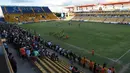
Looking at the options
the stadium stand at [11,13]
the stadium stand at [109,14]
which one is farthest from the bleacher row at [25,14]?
the stadium stand at [109,14]

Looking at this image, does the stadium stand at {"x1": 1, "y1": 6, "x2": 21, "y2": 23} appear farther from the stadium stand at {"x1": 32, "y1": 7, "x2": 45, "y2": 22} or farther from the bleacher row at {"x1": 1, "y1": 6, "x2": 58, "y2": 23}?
the stadium stand at {"x1": 32, "y1": 7, "x2": 45, "y2": 22}

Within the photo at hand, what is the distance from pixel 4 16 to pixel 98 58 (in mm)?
62825

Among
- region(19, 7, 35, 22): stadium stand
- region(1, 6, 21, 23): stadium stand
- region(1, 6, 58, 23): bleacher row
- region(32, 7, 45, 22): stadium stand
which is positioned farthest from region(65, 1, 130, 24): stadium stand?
region(1, 6, 21, 23): stadium stand

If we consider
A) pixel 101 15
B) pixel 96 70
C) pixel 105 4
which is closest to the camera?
pixel 96 70

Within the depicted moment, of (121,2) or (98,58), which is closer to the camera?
(98,58)

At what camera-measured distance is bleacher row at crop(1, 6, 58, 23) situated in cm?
7300

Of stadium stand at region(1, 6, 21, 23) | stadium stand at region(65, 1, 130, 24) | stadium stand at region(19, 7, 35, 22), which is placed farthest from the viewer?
stadium stand at region(19, 7, 35, 22)

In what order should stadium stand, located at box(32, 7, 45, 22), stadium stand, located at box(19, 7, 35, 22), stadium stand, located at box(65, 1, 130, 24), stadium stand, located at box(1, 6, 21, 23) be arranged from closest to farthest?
stadium stand, located at box(65, 1, 130, 24) → stadium stand, located at box(1, 6, 21, 23) → stadium stand, located at box(19, 7, 35, 22) → stadium stand, located at box(32, 7, 45, 22)

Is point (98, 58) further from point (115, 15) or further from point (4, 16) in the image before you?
point (4, 16)

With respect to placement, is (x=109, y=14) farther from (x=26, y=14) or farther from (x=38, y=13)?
(x=26, y=14)

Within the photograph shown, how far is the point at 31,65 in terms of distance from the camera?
12.4 metres

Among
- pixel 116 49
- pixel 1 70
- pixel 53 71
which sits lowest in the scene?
pixel 116 49

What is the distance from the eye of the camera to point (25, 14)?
3150 inches

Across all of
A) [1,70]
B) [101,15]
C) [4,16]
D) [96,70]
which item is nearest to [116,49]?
[96,70]
